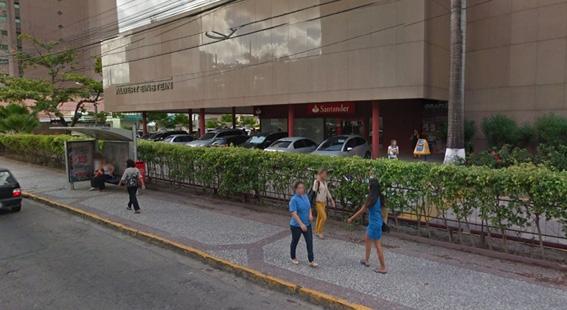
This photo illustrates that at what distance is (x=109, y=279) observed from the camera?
5734mm

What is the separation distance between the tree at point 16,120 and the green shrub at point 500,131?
27.2 meters

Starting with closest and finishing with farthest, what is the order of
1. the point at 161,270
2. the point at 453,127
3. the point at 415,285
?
the point at 415,285, the point at 161,270, the point at 453,127

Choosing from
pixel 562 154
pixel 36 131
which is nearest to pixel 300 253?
pixel 562 154

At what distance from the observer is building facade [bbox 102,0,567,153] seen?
1770 centimetres

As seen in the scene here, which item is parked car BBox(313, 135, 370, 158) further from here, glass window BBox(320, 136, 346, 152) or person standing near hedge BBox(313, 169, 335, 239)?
person standing near hedge BBox(313, 169, 335, 239)

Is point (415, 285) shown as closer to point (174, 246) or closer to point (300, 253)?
point (300, 253)

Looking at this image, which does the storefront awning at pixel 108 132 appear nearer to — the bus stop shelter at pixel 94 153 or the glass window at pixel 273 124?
the bus stop shelter at pixel 94 153

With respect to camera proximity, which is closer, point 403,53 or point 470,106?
point 403,53

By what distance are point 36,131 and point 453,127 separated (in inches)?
1099

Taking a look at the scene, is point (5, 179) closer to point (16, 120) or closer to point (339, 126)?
point (16, 120)

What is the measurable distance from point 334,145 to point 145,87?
19.5 meters

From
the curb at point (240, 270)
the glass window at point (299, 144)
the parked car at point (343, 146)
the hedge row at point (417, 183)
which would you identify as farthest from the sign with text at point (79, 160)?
the parked car at point (343, 146)

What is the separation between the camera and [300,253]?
6500 millimetres

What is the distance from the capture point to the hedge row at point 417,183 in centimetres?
580
